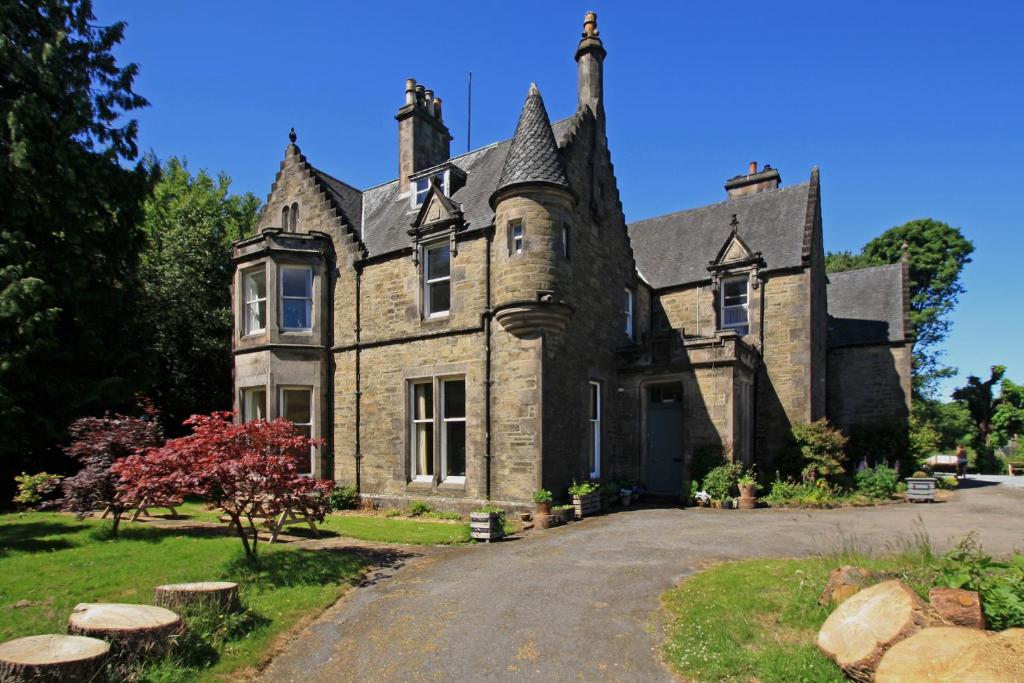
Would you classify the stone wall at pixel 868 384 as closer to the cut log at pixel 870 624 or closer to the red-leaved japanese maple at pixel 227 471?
the cut log at pixel 870 624

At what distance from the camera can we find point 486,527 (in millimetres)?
12078

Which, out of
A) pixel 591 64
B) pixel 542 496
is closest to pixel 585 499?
pixel 542 496

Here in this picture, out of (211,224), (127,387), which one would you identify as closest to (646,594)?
(127,387)

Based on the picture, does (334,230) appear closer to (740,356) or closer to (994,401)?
(740,356)

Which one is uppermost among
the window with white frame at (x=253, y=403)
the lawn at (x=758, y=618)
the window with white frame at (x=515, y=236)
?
the window with white frame at (x=515, y=236)

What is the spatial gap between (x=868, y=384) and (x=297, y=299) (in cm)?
2325

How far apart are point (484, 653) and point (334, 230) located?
1591 cm

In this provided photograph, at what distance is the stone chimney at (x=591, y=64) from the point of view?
1927 cm

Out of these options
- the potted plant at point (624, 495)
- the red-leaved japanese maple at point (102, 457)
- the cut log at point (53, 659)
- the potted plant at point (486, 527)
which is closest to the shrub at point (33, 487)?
the red-leaved japanese maple at point (102, 457)

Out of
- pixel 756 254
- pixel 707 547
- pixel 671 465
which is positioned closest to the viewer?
pixel 707 547

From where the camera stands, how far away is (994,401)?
4128cm

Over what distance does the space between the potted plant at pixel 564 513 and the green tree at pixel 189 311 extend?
17096 mm

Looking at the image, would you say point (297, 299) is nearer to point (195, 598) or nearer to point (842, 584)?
point (195, 598)

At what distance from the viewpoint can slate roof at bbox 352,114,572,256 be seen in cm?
1759
